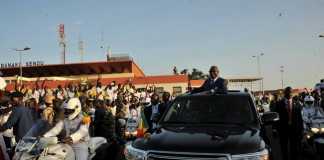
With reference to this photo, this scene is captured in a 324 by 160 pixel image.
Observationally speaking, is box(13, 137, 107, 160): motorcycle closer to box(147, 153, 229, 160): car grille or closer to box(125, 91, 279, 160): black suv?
box(125, 91, 279, 160): black suv

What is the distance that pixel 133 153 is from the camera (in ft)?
20.5

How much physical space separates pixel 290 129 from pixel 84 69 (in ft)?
189

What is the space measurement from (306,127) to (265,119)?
6288mm

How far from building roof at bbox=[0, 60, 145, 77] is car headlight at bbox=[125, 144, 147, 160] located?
60.4 meters

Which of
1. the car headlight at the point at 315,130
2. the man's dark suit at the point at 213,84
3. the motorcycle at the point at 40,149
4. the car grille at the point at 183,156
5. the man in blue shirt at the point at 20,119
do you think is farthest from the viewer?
the car headlight at the point at 315,130

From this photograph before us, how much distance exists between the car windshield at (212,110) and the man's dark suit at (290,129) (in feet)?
14.5

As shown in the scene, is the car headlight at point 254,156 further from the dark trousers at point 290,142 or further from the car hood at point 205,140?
the dark trousers at point 290,142

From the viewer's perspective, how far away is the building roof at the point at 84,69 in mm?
66938

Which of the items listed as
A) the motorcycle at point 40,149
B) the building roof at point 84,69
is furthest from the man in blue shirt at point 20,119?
the building roof at point 84,69

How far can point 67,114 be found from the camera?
7.55 metres

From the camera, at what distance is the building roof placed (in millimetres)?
66938

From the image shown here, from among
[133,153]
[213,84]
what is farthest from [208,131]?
[213,84]

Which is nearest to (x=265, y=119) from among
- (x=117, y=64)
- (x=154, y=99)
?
(x=154, y=99)

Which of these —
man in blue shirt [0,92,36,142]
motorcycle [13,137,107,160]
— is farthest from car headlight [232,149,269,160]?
man in blue shirt [0,92,36,142]
